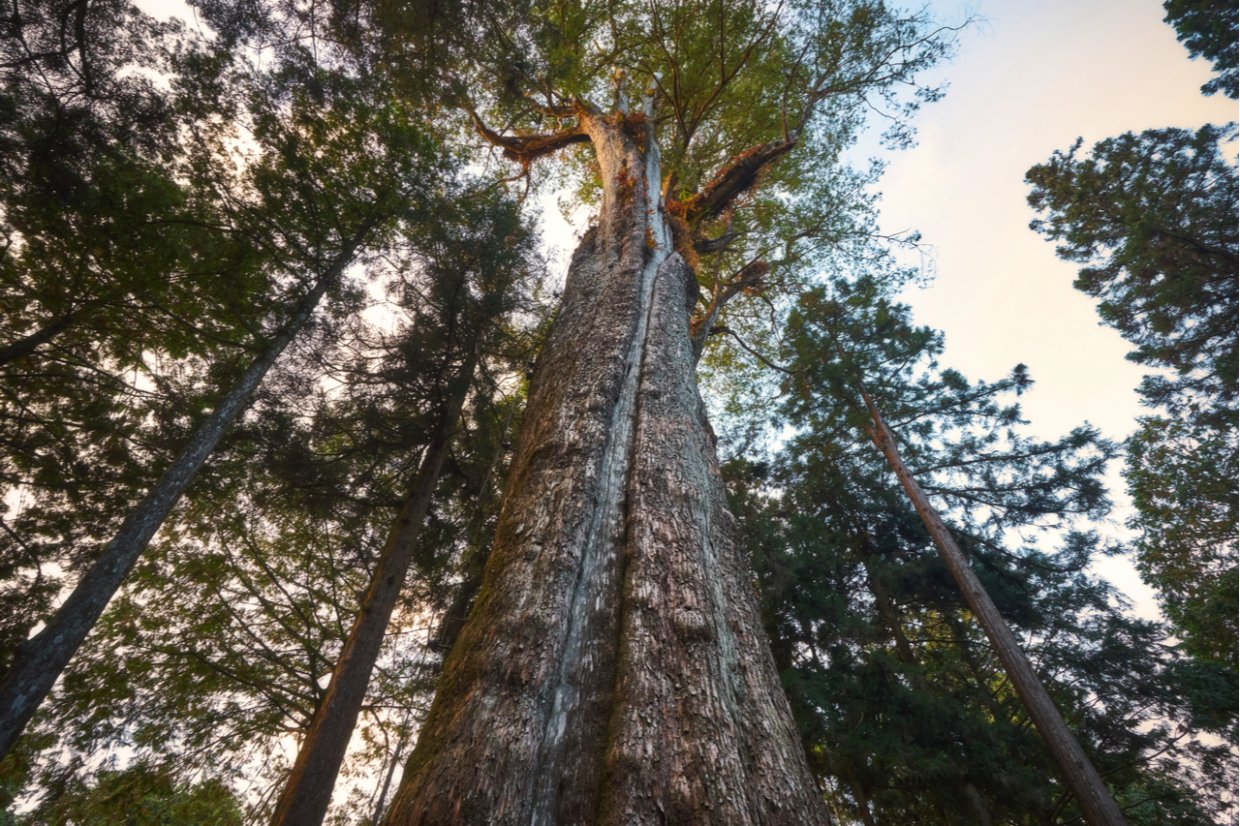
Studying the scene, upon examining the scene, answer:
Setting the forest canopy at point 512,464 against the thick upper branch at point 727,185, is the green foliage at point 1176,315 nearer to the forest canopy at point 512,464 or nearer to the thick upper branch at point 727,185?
the forest canopy at point 512,464

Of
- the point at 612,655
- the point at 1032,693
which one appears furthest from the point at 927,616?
the point at 612,655

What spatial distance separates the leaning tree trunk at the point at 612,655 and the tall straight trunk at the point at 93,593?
3.41 meters

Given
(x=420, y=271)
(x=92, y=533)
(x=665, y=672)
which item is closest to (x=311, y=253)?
(x=420, y=271)

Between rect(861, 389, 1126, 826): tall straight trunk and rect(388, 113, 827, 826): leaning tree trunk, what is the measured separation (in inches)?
212

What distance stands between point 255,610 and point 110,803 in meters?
2.03

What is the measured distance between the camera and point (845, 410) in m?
8.56

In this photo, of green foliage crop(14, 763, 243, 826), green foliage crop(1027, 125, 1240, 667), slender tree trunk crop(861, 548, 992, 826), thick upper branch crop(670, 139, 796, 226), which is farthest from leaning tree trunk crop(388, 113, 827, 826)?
green foliage crop(1027, 125, 1240, 667)

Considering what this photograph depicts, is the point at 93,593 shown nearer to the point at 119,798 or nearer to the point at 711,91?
the point at 119,798

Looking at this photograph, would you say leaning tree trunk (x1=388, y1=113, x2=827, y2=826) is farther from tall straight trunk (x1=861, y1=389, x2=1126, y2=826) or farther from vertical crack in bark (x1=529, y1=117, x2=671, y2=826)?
tall straight trunk (x1=861, y1=389, x2=1126, y2=826)

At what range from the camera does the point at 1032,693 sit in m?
5.05

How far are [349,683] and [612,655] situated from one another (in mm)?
3902

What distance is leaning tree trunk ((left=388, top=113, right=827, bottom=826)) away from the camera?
1.04m

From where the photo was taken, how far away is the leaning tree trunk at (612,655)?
1.04m

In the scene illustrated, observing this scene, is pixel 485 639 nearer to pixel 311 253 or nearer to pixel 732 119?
pixel 311 253
